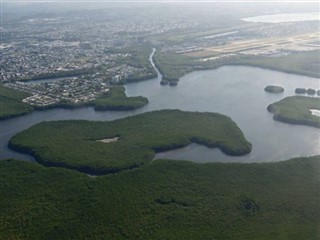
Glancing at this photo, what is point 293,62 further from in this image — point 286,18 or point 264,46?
point 286,18

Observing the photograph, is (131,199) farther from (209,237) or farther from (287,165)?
(287,165)

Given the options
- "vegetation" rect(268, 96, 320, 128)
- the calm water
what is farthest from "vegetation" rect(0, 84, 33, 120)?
the calm water

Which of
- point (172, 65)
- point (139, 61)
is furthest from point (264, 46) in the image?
point (139, 61)

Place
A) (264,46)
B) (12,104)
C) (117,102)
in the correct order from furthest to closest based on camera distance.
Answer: (264,46) < (12,104) < (117,102)

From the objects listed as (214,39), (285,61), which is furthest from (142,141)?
(214,39)

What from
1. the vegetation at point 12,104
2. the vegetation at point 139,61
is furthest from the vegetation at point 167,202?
the vegetation at point 139,61
